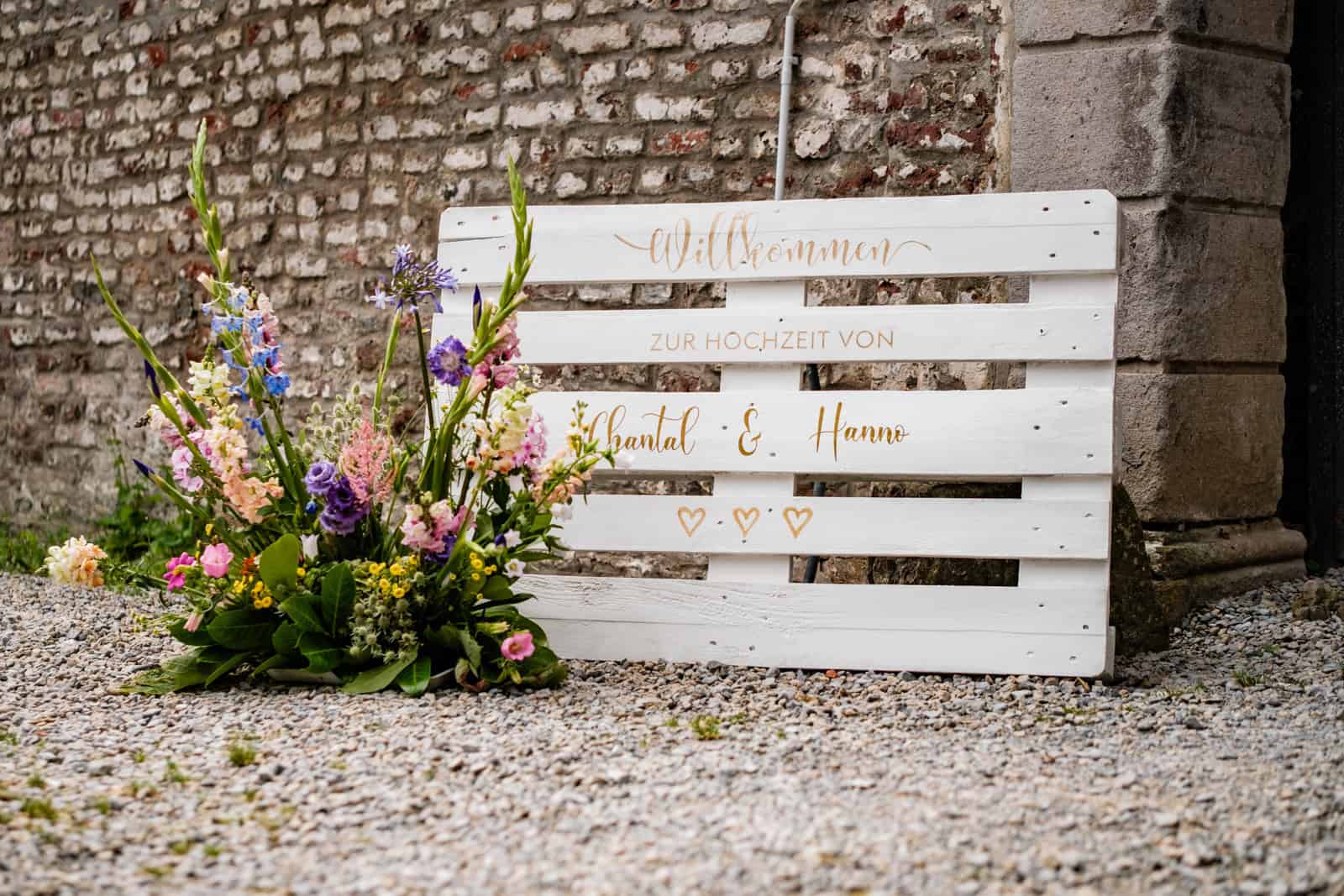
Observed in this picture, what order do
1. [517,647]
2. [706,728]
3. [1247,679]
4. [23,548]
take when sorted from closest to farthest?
[706,728]
[517,647]
[1247,679]
[23,548]

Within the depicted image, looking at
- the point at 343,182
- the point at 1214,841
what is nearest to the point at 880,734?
the point at 1214,841

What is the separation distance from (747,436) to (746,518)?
0.23 meters

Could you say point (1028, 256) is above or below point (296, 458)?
above

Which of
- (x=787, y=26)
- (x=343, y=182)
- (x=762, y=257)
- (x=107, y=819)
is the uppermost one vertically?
(x=787, y=26)

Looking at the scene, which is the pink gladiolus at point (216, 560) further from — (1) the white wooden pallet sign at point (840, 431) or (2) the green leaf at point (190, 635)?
(1) the white wooden pallet sign at point (840, 431)

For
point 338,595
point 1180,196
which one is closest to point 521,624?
point 338,595

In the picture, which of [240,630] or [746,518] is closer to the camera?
[240,630]

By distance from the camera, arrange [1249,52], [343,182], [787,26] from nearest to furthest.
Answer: [1249,52] → [787,26] → [343,182]

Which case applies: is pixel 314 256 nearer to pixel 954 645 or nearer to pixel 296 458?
pixel 296 458

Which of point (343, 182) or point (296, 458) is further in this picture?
point (343, 182)

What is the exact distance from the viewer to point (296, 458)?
143 inches

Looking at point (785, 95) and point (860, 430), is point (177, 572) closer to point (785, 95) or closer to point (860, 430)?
point (860, 430)

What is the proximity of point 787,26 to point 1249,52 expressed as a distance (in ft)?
5.07

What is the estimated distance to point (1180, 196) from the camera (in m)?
4.39
